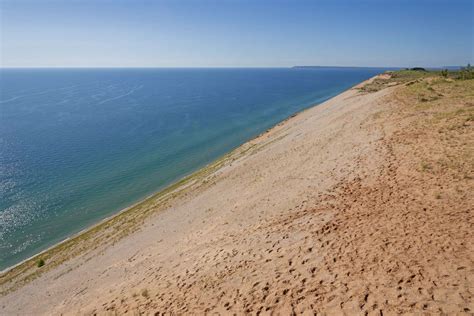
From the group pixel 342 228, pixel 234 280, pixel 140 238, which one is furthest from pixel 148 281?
pixel 342 228

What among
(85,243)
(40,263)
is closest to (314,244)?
(85,243)

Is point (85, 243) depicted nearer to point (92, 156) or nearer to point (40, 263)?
point (40, 263)

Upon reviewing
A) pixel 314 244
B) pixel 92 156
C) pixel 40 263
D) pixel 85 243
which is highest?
pixel 314 244

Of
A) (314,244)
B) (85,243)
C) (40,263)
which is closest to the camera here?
(314,244)

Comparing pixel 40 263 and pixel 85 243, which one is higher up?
pixel 85 243

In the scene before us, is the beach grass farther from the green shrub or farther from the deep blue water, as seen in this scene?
the deep blue water

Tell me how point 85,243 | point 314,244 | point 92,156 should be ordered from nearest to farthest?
point 314,244 < point 85,243 < point 92,156

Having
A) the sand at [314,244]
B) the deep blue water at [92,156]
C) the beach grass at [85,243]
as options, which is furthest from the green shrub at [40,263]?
the deep blue water at [92,156]

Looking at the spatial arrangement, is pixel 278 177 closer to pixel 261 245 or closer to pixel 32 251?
pixel 261 245

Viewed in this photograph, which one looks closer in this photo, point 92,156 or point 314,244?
point 314,244
